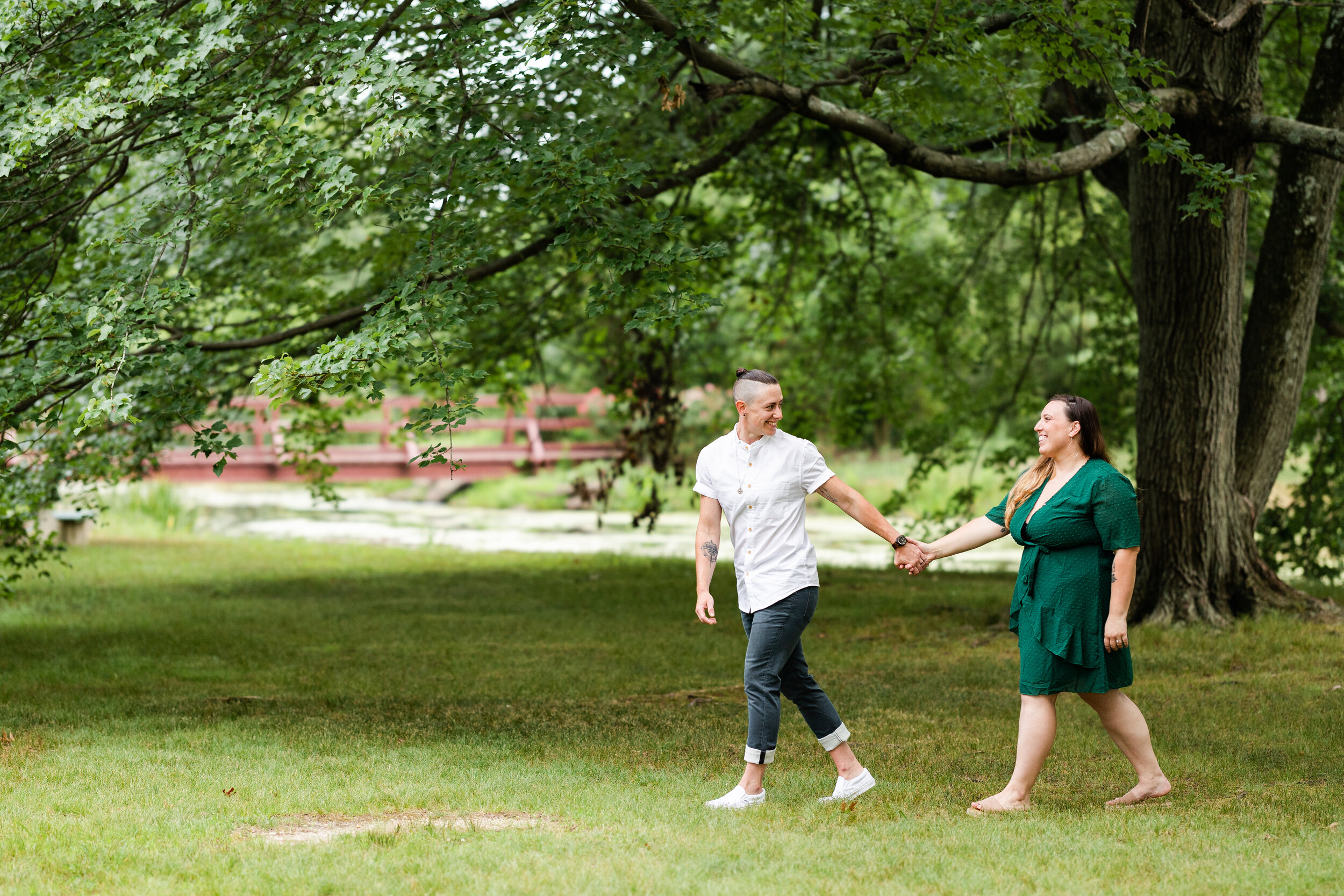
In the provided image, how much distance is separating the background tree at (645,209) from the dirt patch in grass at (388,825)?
Answer: 2.22 meters

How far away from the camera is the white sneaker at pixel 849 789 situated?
549 cm

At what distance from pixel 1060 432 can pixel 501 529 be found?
67.0 feet

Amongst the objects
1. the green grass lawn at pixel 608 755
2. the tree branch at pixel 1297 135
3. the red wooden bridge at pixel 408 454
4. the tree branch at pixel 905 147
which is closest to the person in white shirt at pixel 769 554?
the green grass lawn at pixel 608 755

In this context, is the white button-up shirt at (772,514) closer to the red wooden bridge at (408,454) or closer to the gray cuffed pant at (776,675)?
the gray cuffed pant at (776,675)

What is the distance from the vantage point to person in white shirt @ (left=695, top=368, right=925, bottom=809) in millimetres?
5293

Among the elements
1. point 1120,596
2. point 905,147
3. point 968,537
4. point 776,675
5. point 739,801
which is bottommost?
point 739,801

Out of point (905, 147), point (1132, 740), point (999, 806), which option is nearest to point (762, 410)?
point (999, 806)

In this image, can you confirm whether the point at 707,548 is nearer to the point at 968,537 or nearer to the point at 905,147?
the point at 968,537

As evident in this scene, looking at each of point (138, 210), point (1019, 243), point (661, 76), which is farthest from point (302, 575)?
point (1019, 243)

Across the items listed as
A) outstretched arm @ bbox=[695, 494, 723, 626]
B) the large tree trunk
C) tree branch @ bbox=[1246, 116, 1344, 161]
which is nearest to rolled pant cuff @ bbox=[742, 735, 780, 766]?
outstretched arm @ bbox=[695, 494, 723, 626]

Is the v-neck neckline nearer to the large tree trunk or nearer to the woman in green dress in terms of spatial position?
the woman in green dress

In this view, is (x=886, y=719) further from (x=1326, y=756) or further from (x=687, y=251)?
(x=687, y=251)

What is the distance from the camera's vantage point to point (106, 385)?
6.62 metres

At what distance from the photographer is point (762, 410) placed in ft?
17.5
